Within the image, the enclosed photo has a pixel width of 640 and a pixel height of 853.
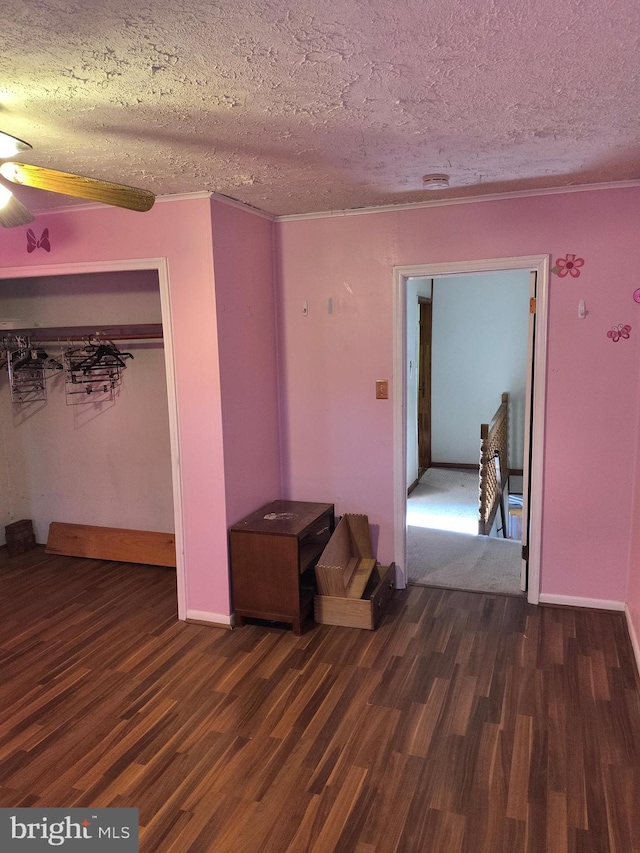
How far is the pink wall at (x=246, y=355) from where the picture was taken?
10.9 feet

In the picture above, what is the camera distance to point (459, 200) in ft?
11.3

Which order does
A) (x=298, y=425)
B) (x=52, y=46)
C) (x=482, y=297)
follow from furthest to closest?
(x=482, y=297) → (x=298, y=425) → (x=52, y=46)

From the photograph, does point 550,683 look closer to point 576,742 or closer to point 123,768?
point 576,742

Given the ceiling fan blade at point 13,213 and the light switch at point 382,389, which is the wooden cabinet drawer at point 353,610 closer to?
the light switch at point 382,389

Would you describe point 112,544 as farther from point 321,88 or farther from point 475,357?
point 475,357

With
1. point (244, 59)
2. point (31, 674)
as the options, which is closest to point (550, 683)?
point (31, 674)

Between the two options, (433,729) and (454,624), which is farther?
(454,624)

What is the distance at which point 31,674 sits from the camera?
2.98 m

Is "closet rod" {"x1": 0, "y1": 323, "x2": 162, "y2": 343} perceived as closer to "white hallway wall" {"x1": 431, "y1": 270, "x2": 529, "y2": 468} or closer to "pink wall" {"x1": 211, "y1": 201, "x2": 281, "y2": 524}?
"pink wall" {"x1": 211, "y1": 201, "x2": 281, "y2": 524}

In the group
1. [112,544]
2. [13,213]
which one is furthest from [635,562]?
[112,544]

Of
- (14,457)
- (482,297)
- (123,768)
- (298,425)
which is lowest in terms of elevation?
(123,768)

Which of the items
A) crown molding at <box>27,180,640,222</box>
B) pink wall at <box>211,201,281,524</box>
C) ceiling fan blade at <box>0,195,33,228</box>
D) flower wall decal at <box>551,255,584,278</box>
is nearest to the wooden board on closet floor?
pink wall at <box>211,201,281,524</box>

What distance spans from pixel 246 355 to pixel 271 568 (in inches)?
48.5

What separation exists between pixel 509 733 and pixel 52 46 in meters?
2.82
